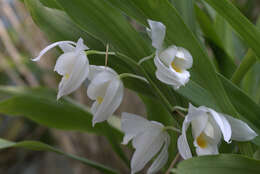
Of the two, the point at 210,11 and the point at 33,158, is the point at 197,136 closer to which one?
the point at 210,11

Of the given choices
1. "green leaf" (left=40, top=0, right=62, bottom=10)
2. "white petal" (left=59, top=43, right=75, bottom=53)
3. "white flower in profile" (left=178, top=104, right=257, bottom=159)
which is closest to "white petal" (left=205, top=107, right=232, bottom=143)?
"white flower in profile" (left=178, top=104, right=257, bottom=159)

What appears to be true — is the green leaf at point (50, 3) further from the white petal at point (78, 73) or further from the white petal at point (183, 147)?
the white petal at point (183, 147)

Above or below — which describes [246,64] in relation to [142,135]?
above

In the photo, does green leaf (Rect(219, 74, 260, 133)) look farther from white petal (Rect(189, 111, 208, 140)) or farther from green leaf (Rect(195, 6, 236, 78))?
green leaf (Rect(195, 6, 236, 78))

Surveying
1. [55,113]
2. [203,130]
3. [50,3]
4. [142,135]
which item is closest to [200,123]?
[203,130]

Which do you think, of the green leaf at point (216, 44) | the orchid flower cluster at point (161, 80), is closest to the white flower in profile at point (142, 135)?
the orchid flower cluster at point (161, 80)

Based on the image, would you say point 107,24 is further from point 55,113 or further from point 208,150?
point 55,113

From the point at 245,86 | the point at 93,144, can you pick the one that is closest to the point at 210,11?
the point at 245,86
